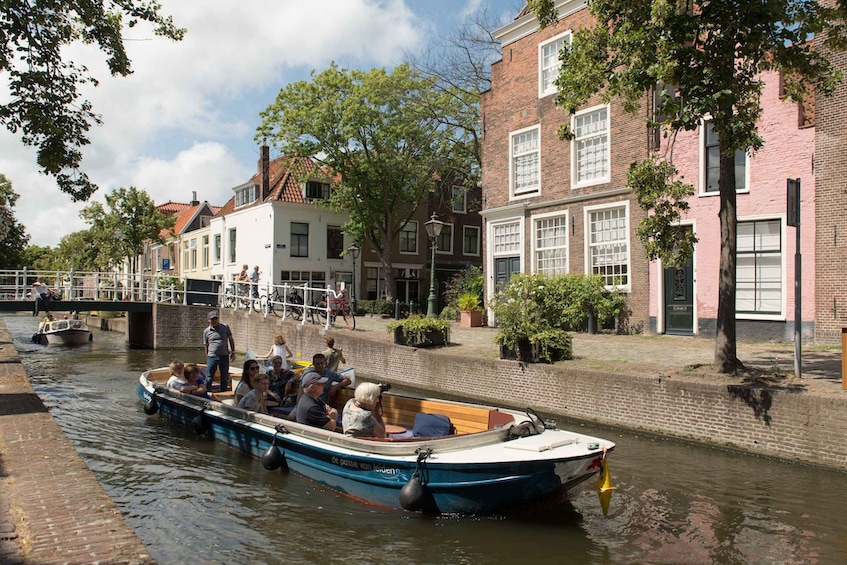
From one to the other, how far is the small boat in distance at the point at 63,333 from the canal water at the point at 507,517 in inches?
817

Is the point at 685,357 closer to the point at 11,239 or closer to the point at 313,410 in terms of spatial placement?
the point at 313,410

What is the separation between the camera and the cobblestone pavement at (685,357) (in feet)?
33.3

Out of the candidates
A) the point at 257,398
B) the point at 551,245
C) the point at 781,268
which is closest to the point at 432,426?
the point at 257,398

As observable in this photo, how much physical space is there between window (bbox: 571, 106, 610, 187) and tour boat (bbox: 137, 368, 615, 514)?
1201cm

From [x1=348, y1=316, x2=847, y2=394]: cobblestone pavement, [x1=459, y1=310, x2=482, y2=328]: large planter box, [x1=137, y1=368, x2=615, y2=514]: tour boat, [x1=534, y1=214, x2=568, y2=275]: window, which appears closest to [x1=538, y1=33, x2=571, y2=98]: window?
[x1=534, y1=214, x2=568, y2=275]: window

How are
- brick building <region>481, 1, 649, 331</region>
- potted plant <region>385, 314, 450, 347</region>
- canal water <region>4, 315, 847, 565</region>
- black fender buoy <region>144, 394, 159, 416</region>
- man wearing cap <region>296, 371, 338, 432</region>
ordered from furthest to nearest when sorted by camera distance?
brick building <region>481, 1, 649, 331</region>
potted plant <region>385, 314, 450, 347</region>
black fender buoy <region>144, 394, 159, 416</region>
man wearing cap <region>296, 371, 338, 432</region>
canal water <region>4, 315, 847, 565</region>

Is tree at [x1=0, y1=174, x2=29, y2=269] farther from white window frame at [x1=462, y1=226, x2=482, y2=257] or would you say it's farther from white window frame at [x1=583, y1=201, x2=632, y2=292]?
white window frame at [x1=583, y1=201, x2=632, y2=292]

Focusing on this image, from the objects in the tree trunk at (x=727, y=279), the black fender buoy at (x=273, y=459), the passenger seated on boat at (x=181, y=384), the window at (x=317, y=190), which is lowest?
the black fender buoy at (x=273, y=459)

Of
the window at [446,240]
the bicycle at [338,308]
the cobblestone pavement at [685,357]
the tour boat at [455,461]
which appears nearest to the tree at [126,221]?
the window at [446,240]

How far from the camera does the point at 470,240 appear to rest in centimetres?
3722

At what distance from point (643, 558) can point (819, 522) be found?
7.67 feet

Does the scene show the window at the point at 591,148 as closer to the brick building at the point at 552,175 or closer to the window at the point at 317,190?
the brick building at the point at 552,175

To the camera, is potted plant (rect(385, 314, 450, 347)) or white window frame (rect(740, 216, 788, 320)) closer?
white window frame (rect(740, 216, 788, 320))

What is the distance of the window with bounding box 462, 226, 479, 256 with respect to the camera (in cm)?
3697
